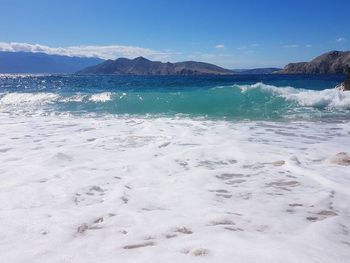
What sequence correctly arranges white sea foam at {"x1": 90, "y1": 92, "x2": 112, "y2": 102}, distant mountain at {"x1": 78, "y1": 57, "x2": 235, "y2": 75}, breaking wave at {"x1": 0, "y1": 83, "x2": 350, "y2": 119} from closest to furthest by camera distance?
breaking wave at {"x1": 0, "y1": 83, "x2": 350, "y2": 119} → white sea foam at {"x1": 90, "y1": 92, "x2": 112, "y2": 102} → distant mountain at {"x1": 78, "y1": 57, "x2": 235, "y2": 75}

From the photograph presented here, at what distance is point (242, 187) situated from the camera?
5625 millimetres

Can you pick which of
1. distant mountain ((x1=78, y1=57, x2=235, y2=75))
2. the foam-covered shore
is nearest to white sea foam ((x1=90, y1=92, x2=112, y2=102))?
the foam-covered shore

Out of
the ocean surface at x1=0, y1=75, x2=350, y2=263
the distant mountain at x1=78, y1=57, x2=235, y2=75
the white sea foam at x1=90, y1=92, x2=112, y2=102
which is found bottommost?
the white sea foam at x1=90, y1=92, x2=112, y2=102

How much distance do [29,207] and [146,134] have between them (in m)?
6.27

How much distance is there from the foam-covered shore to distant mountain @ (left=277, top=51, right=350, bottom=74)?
11654cm

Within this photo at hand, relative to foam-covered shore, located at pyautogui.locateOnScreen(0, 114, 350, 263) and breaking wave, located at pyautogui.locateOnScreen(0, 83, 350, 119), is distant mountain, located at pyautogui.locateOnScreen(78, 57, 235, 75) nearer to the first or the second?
breaking wave, located at pyautogui.locateOnScreen(0, 83, 350, 119)

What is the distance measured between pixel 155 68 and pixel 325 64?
253 ft

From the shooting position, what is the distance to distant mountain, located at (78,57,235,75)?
154825 mm

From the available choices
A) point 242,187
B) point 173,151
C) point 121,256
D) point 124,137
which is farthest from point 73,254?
point 124,137

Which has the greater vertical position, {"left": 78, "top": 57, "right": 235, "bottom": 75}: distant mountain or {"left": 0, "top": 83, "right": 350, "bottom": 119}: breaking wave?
{"left": 78, "top": 57, "right": 235, "bottom": 75}: distant mountain

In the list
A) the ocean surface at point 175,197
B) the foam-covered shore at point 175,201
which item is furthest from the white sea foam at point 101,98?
the foam-covered shore at point 175,201

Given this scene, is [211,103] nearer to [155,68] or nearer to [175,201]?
[175,201]

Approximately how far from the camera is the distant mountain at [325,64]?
115000mm

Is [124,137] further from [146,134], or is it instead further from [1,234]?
[1,234]
